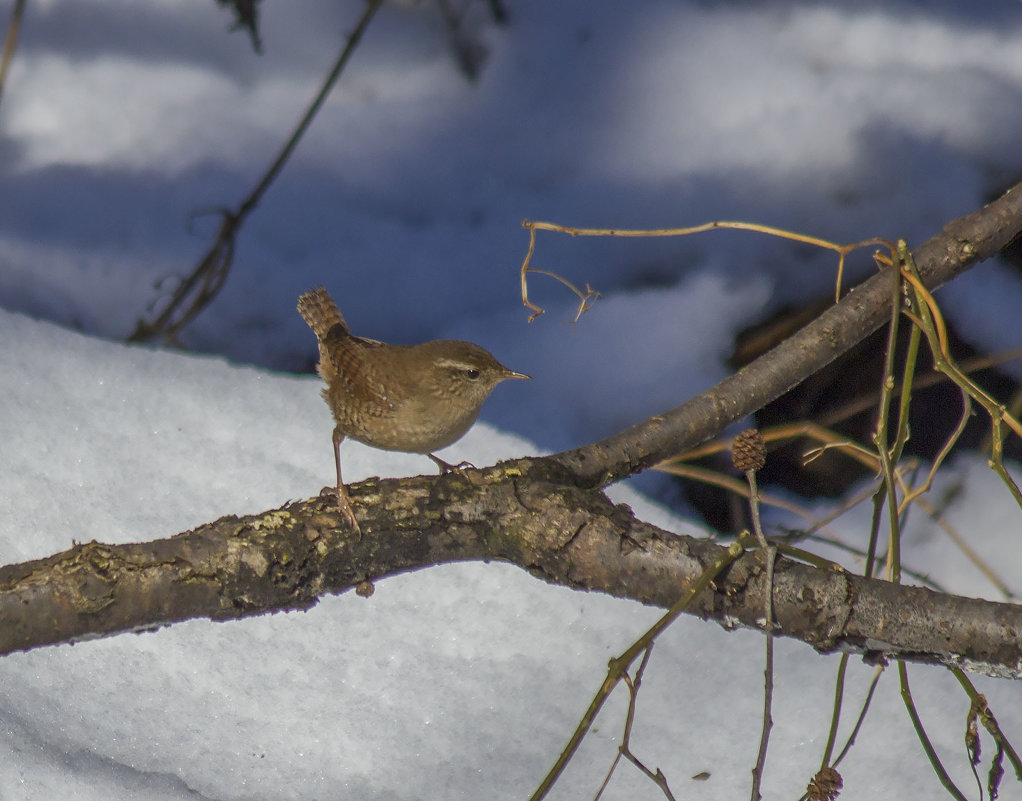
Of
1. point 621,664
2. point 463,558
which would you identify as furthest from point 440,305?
point 621,664

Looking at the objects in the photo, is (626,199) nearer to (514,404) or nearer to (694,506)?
(514,404)

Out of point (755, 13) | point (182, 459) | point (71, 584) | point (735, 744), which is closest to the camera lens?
point (71, 584)

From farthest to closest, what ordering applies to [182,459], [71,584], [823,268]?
[823,268]
[182,459]
[71,584]

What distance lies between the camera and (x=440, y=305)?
3.12 meters

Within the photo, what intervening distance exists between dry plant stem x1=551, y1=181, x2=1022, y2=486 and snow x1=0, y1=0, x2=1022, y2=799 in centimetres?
54

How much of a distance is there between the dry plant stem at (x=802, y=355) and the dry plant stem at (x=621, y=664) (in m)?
0.42

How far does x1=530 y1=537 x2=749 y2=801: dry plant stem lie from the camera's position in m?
1.26

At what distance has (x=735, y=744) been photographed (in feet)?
6.63

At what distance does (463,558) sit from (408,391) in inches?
14.9

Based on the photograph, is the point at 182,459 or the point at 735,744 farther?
the point at 182,459

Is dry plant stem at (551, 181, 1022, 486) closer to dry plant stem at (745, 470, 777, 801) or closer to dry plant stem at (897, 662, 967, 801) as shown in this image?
dry plant stem at (745, 470, 777, 801)

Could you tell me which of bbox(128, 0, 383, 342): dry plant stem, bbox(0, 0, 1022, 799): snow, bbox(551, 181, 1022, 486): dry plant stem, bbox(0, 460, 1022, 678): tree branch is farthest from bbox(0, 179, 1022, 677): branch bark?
bbox(128, 0, 383, 342): dry plant stem

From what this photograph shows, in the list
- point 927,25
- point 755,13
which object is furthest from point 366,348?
point 927,25

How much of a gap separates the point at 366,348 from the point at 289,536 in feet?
2.03
